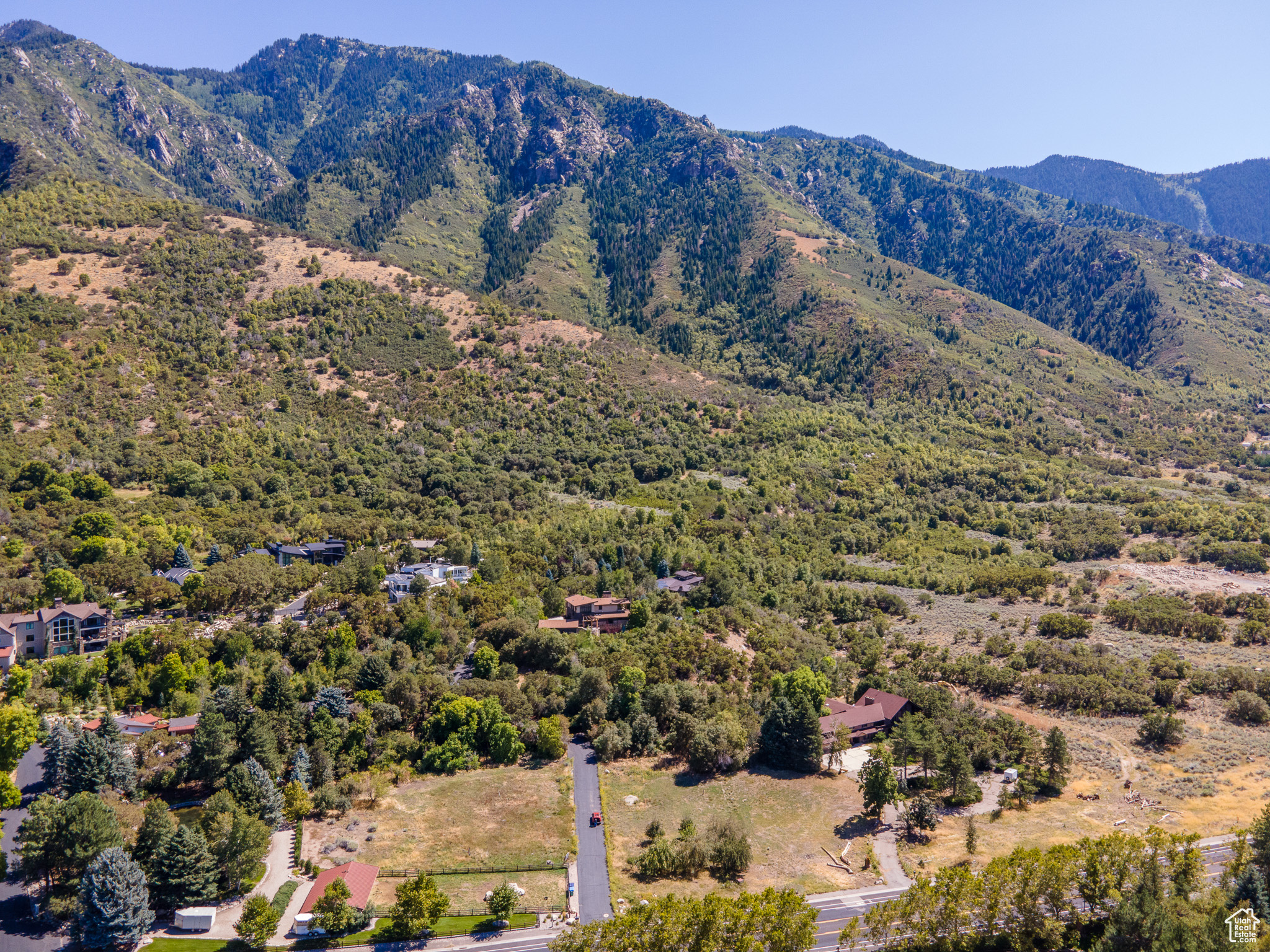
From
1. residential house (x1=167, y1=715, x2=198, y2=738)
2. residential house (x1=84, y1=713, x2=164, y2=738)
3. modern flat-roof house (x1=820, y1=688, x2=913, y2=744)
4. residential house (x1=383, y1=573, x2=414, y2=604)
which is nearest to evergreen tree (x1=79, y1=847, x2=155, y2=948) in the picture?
residential house (x1=167, y1=715, x2=198, y2=738)

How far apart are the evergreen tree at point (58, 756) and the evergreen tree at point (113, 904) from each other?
32.9 feet

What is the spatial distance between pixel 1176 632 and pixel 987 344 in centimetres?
11881

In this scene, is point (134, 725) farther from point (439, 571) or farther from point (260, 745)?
point (439, 571)

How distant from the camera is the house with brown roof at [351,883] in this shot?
35.1 meters

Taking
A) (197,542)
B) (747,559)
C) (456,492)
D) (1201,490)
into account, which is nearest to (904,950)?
(747,559)

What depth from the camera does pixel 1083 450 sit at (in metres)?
144

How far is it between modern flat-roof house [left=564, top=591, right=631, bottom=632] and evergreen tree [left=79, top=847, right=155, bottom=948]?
39289mm

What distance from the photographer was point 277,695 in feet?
164

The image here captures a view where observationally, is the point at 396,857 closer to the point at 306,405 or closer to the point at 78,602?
the point at 78,602

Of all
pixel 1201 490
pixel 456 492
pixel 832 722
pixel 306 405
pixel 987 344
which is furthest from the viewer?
pixel 987 344

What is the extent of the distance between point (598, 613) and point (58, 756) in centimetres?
4029

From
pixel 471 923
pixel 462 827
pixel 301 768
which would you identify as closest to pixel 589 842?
pixel 462 827

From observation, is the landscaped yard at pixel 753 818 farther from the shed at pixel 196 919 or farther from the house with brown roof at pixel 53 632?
the house with brown roof at pixel 53 632

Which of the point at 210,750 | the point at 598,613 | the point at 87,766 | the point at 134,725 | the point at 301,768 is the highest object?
the point at 598,613
